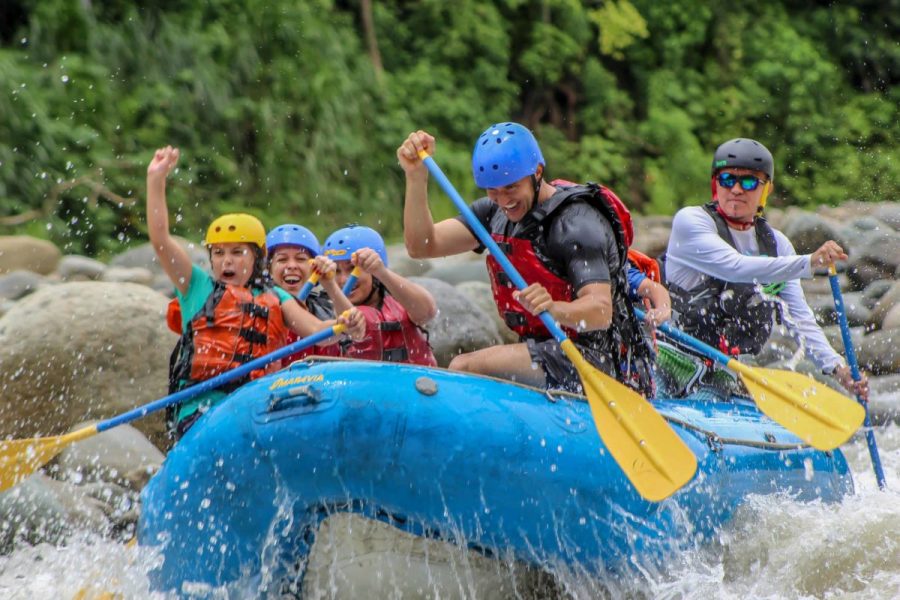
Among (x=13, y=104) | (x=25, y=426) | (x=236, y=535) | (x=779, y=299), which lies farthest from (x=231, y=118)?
(x=236, y=535)

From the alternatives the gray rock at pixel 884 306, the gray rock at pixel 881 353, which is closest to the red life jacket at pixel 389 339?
the gray rock at pixel 881 353

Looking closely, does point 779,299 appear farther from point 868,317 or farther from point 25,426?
point 868,317

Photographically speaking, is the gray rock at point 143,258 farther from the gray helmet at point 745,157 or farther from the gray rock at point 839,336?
the gray helmet at point 745,157

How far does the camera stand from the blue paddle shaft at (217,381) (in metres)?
4.39

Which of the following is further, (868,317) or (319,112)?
(319,112)

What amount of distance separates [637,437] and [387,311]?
5.74 feet

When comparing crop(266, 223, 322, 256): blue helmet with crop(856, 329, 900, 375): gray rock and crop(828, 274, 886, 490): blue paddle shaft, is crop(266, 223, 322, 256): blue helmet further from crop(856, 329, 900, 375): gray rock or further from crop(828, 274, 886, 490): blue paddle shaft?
crop(856, 329, 900, 375): gray rock

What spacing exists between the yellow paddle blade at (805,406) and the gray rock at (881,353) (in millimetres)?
5108

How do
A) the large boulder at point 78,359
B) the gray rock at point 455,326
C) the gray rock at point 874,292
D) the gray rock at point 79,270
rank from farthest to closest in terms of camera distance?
the gray rock at point 874,292
the gray rock at point 79,270
the gray rock at point 455,326
the large boulder at point 78,359

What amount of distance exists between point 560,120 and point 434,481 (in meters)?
14.1

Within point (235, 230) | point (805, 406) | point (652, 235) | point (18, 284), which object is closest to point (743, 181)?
point (805, 406)

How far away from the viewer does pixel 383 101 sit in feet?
49.2

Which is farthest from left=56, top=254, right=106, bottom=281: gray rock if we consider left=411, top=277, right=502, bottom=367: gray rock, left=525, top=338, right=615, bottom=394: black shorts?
left=525, top=338, right=615, bottom=394: black shorts

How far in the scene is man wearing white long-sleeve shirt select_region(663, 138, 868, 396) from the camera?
5586mm
